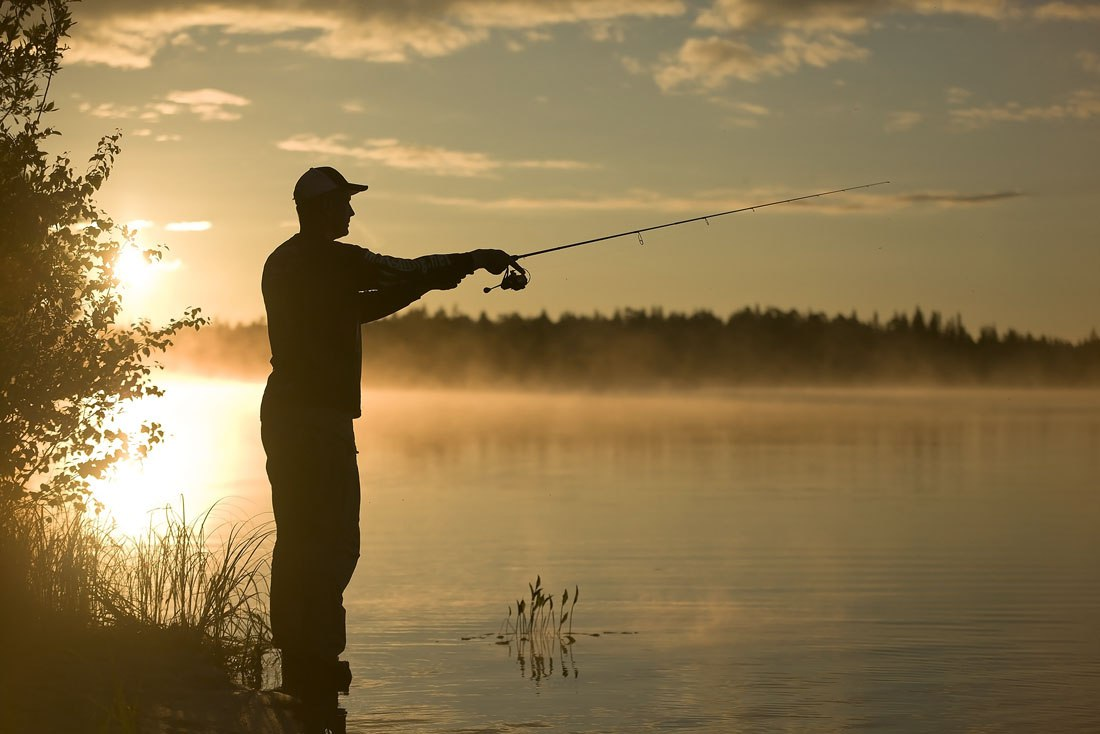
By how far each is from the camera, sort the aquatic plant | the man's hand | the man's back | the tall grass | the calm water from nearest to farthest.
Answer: the man's back < the man's hand < the tall grass < the calm water < the aquatic plant

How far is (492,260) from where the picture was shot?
7102 mm

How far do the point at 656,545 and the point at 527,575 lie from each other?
3125 millimetres

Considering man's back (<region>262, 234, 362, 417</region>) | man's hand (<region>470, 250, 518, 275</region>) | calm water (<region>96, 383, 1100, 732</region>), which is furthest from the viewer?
calm water (<region>96, 383, 1100, 732</region>)

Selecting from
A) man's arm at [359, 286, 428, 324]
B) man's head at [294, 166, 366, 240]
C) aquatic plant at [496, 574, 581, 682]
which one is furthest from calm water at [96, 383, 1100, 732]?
man's head at [294, 166, 366, 240]

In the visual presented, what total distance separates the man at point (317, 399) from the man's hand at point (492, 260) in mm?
159

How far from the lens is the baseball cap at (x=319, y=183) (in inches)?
269

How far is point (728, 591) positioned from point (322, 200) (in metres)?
8.13

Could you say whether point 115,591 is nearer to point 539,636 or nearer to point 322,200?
point 322,200

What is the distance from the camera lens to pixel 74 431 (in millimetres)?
8891

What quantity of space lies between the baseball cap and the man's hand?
71cm

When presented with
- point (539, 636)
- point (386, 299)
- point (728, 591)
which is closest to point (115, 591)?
point (386, 299)

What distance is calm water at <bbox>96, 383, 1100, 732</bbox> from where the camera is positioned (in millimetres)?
8758

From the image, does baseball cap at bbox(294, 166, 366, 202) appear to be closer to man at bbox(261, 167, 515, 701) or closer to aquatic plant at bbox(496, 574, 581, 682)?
man at bbox(261, 167, 515, 701)

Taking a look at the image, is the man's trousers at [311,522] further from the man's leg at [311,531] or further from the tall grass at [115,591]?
the tall grass at [115,591]
